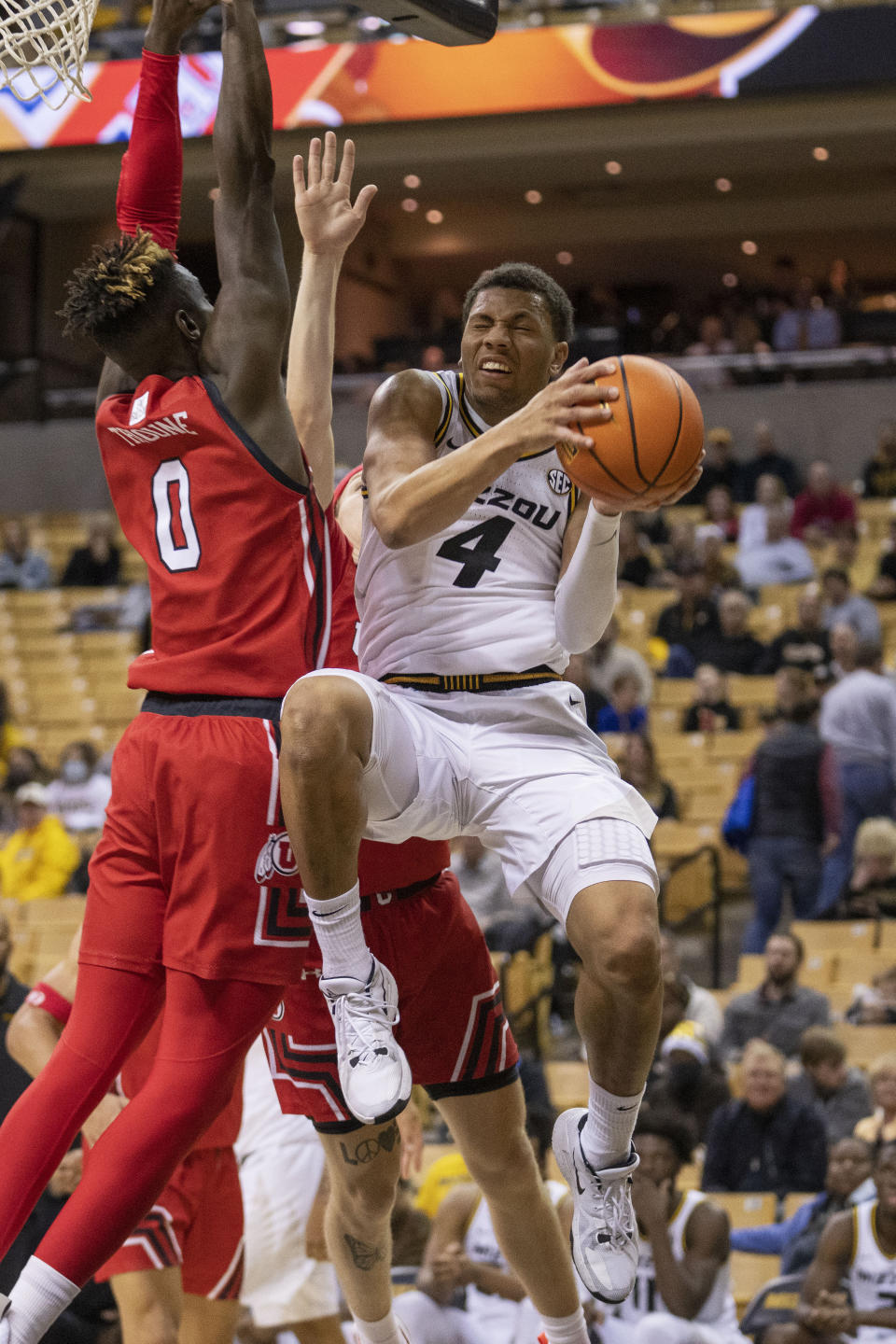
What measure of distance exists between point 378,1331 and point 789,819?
6.13 meters

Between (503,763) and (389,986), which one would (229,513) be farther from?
(389,986)

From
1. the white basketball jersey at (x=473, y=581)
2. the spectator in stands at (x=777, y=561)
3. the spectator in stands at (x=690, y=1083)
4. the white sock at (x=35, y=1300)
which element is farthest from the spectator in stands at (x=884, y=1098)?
the spectator in stands at (x=777, y=561)

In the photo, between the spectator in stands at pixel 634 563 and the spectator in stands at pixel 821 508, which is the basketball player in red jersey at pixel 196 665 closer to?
the spectator in stands at pixel 634 563

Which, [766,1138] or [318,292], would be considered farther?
[766,1138]

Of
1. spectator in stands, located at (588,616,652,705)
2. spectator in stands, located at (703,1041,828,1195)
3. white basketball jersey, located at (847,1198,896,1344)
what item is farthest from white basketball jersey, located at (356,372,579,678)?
spectator in stands, located at (588,616,652,705)

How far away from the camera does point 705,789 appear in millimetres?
11484

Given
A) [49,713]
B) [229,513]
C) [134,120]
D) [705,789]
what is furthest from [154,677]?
[49,713]

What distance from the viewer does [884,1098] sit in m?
6.77

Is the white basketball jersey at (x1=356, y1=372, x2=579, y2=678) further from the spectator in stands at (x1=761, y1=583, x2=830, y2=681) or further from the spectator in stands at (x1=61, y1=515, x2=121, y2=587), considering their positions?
the spectator in stands at (x1=61, y1=515, x2=121, y2=587)

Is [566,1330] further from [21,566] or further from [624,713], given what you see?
[21,566]

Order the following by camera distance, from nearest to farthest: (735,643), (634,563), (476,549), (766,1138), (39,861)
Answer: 1. (476,549)
2. (766,1138)
3. (39,861)
4. (735,643)
5. (634,563)

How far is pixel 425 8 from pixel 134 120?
0.73m

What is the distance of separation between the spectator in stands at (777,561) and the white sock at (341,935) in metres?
10.8

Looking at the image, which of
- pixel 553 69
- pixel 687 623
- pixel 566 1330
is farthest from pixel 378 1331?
pixel 553 69
